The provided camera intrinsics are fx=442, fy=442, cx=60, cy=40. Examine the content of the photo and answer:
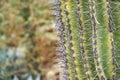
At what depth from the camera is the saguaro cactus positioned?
7.52 feet

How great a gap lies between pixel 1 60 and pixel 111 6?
2305 millimetres

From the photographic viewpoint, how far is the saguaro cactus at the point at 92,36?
229cm

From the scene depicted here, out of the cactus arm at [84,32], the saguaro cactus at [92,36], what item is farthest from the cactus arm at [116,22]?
the cactus arm at [84,32]

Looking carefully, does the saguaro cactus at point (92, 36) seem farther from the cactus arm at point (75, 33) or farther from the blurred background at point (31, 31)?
the blurred background at point (31, 31)

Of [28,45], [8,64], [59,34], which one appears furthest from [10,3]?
[59,34]

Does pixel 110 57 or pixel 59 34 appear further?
pixel 59 34

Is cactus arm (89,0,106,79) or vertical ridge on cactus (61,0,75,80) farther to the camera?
vertical ridge on cactus (61,0,75,80)

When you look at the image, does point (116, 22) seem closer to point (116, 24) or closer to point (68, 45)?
point (116, 24)

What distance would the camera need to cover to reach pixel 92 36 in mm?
2318

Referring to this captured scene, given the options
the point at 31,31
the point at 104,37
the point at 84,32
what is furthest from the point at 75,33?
the point at 31,31

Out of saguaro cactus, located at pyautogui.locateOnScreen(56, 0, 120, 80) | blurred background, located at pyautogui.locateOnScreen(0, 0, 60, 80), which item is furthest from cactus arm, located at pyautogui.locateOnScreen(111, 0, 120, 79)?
blurred background, located at pyautogui.locateOnScreen(0, 0, 60, 80)

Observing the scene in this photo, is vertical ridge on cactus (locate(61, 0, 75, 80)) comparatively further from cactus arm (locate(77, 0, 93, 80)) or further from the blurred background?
the blurred background

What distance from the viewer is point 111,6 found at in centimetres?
229

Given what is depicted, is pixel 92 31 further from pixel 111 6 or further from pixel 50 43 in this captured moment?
pixel 50 43
